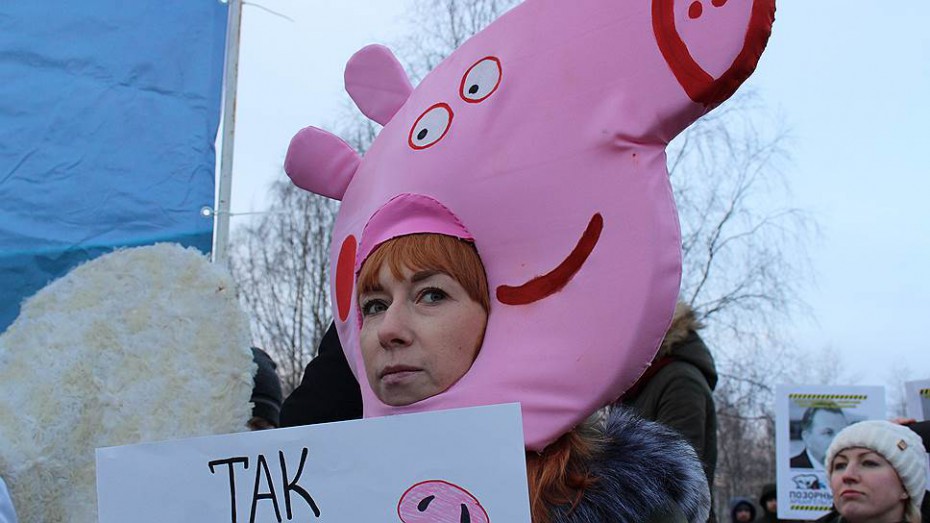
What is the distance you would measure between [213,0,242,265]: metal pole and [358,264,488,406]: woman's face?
98 cm

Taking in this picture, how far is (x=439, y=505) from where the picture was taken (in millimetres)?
1283

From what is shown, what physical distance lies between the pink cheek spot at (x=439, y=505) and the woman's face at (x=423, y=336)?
1.23 feet

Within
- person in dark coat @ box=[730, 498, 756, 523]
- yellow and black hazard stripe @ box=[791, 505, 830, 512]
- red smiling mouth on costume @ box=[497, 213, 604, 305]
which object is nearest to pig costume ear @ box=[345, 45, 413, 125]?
red smiling mouth on costume @ box=[497, 213, 604, 305]

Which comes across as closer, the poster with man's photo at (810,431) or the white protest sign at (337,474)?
the white protest sign at (337,474)

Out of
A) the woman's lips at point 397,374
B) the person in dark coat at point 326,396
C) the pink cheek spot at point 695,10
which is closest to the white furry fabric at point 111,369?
the person in dark coat at point 326,396

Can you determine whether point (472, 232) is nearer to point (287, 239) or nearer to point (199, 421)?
point (199, 421)

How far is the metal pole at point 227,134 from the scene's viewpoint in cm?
255

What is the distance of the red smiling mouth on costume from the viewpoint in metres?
1.61

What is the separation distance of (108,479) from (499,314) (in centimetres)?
71

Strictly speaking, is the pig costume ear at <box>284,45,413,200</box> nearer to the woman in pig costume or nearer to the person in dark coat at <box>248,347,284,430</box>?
the woman in pig costume

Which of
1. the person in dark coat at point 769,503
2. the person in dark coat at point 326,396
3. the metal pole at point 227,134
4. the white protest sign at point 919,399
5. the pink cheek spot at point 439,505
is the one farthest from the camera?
the person in dark coat at point 769,503

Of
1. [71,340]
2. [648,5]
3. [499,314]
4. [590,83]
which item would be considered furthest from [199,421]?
[648,5]

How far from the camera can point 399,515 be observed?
1309 millimetres

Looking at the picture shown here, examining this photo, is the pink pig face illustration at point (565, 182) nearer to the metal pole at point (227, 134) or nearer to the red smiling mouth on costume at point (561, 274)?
the red smiling mouth on costume at point (561, 274)
